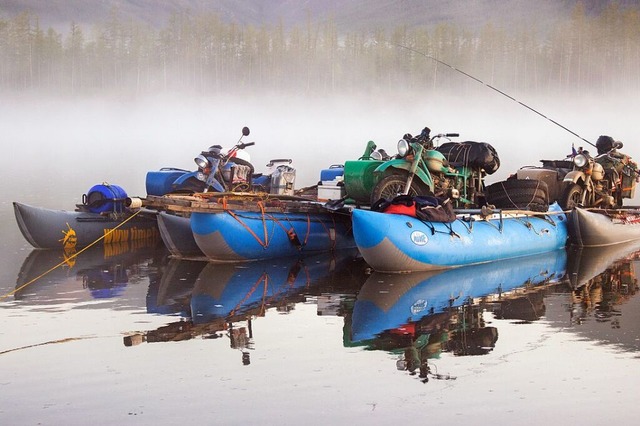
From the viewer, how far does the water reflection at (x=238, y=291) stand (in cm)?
1321

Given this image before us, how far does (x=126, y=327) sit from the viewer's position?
13.5 m

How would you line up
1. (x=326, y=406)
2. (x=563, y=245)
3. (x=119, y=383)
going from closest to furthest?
(x=326, y=406), (x=119, y=383), (x=563, y=245)

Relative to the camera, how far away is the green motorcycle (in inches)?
746

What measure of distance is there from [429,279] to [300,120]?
469ft

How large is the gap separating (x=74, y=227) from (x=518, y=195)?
734 cm

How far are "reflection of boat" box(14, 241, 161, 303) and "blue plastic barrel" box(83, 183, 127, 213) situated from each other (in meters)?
0.65

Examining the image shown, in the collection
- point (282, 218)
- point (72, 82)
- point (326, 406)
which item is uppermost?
point (72, 82)

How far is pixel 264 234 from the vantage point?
1866 cm

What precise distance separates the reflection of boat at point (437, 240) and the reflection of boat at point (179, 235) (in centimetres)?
314

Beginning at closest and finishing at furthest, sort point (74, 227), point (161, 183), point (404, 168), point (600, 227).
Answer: point (404, 168) < point (74, 227) < point (161, 183) < point (600, 227)

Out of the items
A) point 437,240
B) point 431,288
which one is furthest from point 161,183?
point 431,288

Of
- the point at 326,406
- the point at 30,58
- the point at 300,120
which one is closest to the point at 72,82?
the point at 30,58

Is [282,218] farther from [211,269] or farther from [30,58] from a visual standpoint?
[30,58]

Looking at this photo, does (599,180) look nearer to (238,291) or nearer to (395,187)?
(395,187)
